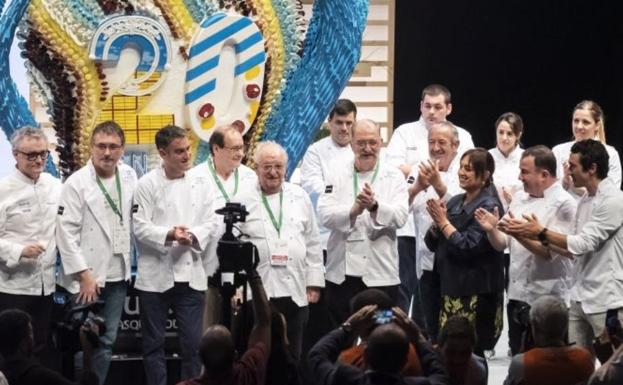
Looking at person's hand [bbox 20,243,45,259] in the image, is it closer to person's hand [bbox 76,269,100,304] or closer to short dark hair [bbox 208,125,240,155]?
person's hand [bbox 76,269,100,304]

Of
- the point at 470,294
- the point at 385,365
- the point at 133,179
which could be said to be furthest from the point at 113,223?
the point at 385,365

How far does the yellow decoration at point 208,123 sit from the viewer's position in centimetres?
827

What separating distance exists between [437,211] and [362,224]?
43cm

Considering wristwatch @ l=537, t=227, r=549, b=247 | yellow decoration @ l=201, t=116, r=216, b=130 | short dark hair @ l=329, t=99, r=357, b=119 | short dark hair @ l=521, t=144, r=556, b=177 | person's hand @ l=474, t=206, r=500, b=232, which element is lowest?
wristwatch @ l=537, t=227, r=549, b=247

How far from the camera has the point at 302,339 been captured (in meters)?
8.05

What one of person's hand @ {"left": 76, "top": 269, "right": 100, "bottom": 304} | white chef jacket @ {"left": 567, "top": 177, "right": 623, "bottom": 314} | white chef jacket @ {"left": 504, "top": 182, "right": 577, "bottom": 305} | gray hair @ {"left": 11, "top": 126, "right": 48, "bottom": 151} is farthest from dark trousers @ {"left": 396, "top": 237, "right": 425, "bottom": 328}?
gray hair @ {"left": 11, "top": 126, "right": 48, "bottom": 151}

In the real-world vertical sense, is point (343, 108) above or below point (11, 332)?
above

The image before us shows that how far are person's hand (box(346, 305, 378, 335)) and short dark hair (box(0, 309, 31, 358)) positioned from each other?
121cm

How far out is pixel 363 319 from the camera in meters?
5.61

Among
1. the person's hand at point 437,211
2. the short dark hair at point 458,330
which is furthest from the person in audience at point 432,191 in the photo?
the short dark hair at point 458,330

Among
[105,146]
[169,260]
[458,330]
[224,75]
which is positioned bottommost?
[458,330]

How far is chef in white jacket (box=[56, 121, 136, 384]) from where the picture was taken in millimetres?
7277

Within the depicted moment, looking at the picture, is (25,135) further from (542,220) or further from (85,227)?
Answer: (542,220)

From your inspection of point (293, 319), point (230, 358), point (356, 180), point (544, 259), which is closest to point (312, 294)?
point (293, 319)
